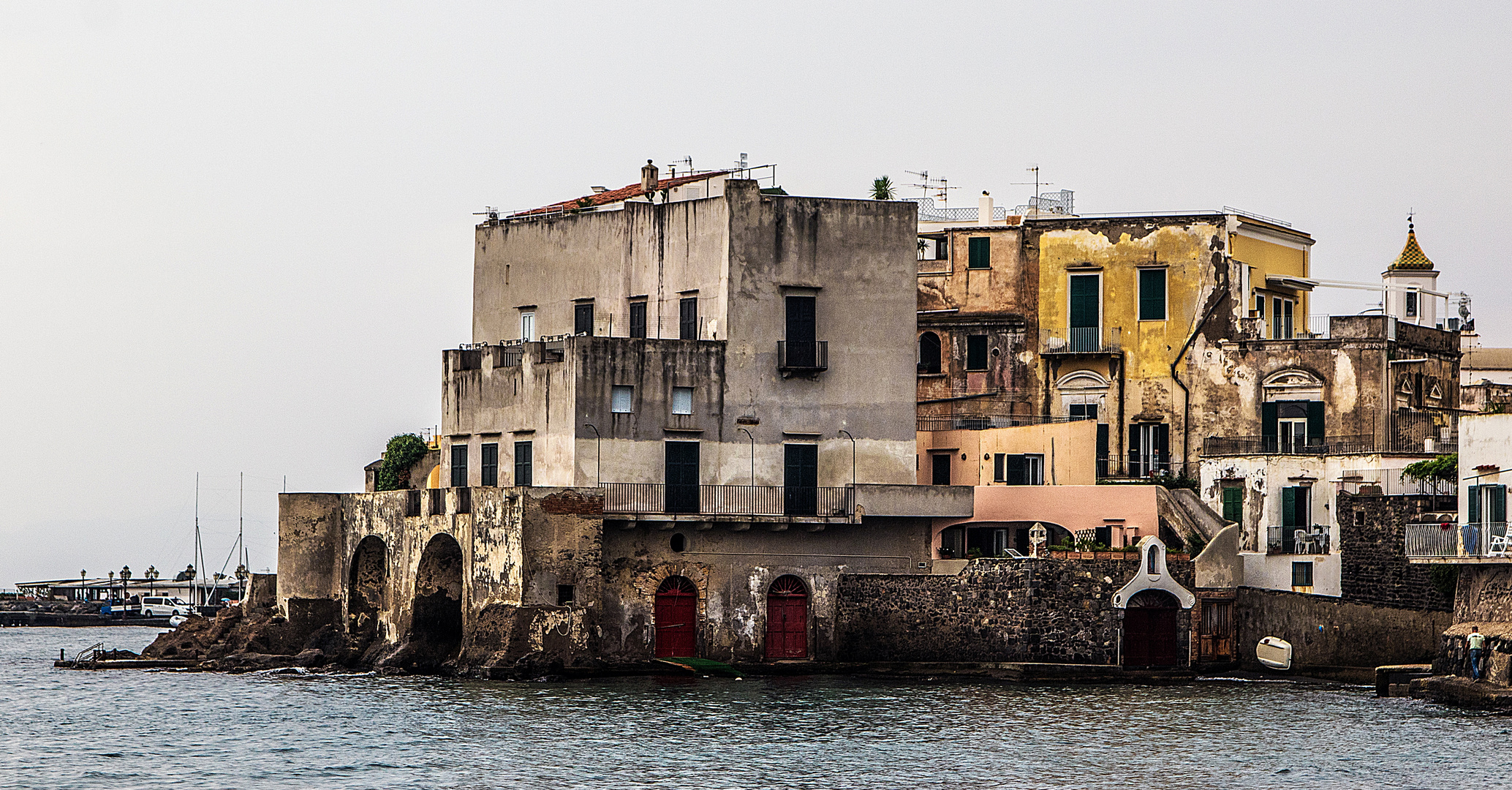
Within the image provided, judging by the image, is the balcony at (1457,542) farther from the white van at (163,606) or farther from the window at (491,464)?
the white van at (163,606)

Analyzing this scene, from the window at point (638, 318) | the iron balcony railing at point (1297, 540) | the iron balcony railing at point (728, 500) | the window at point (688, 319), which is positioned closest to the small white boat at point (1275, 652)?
the iron balcony railing at point (1297, 540)

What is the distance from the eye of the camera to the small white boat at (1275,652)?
54375 millimetres

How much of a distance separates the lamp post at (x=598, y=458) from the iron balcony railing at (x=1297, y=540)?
→ 17586mm

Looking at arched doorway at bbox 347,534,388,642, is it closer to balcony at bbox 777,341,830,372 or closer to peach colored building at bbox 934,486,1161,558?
balcony at bbox 777,341,830,372

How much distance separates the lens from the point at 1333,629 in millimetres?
53625

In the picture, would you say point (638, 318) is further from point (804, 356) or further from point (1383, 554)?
point (1383, 554)

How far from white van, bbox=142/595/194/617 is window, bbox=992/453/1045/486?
65.4 meters

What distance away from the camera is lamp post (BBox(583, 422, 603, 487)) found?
54.8 m

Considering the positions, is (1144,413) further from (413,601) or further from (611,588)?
(413,601)

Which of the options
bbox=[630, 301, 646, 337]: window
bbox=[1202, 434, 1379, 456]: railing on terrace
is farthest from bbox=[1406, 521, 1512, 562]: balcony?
bbox=[630, 301, 646, 337]: window

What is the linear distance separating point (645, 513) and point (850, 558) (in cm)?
585

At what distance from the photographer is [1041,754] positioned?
40500 mm

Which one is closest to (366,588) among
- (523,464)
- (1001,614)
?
(523,464)

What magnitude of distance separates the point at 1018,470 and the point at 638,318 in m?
11.7
